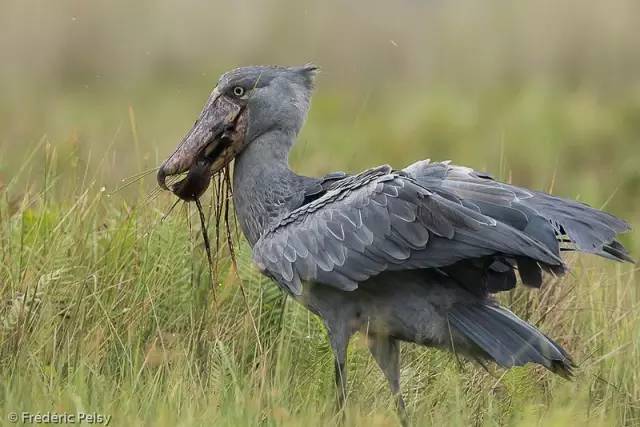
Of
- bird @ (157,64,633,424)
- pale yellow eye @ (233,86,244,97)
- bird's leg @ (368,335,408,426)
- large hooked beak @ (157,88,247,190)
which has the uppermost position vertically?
pale yellow eye @ (233,86,244,97)

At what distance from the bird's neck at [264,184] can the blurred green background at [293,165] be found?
231 mm

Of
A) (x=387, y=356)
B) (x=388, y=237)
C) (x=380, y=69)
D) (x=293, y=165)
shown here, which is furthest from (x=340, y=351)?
(x=380, y=69)

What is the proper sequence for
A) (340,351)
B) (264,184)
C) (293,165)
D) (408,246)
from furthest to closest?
(293,165)
(264,184)
(340,351)
(408,246)

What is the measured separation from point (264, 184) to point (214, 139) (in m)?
0.22

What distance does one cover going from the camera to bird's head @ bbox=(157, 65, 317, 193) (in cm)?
477

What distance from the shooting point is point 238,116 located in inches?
188

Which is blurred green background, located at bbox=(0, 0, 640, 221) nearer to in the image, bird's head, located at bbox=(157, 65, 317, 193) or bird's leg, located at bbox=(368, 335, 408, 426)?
bird's head, located at bbox=(157, 65, 317, 193)

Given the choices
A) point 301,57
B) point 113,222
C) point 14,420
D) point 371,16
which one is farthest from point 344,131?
point 14,420

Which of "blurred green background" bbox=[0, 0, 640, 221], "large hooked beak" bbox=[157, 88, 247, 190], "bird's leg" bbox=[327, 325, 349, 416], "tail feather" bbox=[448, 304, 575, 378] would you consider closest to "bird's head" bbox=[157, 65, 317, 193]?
"large hooked beak" bbox=[157, 88, 247, 190]

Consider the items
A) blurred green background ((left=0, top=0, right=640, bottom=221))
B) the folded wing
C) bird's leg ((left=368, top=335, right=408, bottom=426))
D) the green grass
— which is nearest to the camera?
the green grass

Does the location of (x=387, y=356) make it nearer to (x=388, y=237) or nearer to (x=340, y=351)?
(x=340, y=351)

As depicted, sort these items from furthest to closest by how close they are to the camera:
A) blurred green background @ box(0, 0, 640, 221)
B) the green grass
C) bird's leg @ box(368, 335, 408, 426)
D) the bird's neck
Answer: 1. blurred green background @ box(0, 0, 640, 221)
2. the bird's neck
3. bird's leg @ box(368, 335, 408, 426)
4. the green grass

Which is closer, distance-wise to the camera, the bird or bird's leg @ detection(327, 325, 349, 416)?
the bird

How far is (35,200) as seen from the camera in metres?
5.06
